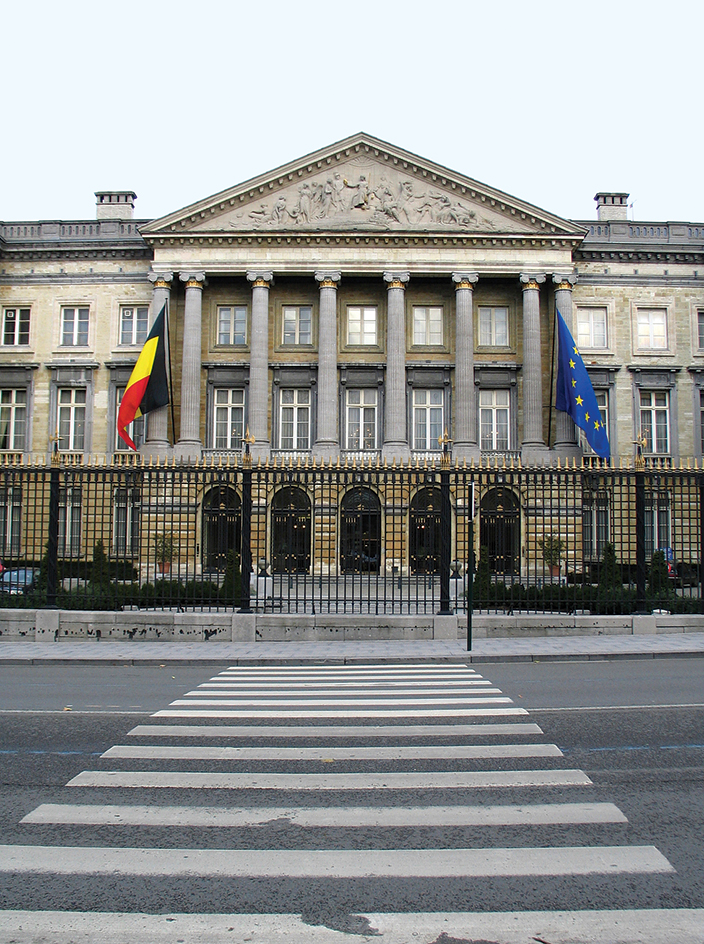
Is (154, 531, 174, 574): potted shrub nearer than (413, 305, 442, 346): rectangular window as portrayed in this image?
Yes

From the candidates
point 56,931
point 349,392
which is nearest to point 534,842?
point 56,931

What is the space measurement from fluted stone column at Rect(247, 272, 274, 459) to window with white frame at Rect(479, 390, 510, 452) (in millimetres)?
11124

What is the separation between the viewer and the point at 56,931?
4.31 metres

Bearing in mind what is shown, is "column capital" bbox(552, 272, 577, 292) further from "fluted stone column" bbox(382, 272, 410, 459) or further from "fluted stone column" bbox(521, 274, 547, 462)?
"fluted stone column" bbox(382, 272, 410, 459)

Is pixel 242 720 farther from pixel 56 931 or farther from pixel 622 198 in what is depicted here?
pixel 622 198

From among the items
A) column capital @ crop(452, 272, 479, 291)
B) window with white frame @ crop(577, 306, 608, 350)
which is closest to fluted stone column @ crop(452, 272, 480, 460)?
column capital @ crop(452, 272, 479, 291)

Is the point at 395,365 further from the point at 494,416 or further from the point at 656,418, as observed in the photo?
the point at 656,418

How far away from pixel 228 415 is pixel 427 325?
1146cm

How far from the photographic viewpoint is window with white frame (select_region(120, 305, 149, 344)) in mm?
43719

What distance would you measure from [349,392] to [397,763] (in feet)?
116

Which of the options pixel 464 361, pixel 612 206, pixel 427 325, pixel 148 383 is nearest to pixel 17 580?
pixel 148 383

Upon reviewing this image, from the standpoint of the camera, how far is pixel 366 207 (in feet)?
135

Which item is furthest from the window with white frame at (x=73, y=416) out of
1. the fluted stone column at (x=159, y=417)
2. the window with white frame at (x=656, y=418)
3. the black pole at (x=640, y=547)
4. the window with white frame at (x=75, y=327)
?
the black pole at (x=640, y=547)

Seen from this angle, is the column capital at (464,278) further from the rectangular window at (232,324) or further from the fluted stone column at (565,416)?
the rectangular window at (232,324)
